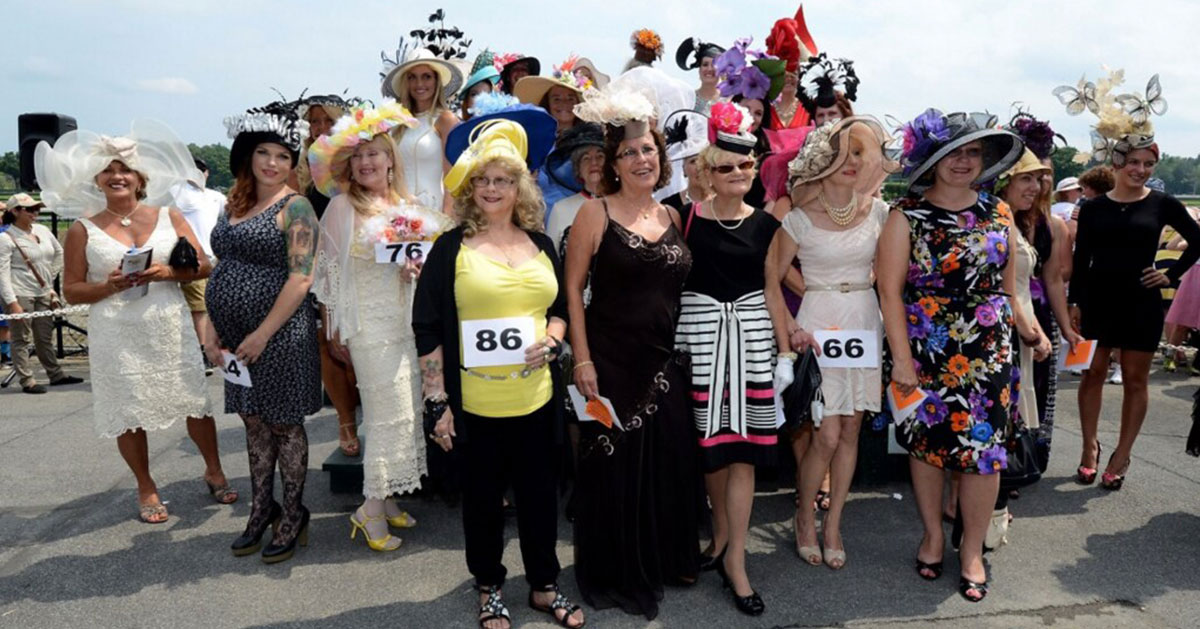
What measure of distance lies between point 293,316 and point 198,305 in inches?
78.4

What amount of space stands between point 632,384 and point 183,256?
8.14 feet

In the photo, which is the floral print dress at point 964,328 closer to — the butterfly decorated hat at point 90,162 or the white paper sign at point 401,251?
the white paper sign at point 401,251

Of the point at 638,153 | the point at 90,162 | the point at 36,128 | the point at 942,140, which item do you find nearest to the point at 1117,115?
the point at 942,140

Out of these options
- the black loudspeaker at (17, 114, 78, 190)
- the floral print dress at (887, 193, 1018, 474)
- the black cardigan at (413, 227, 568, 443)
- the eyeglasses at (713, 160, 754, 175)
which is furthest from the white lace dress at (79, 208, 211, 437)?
the black loudspeaker at (17, 114, 78, 190)

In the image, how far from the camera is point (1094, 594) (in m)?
3.46

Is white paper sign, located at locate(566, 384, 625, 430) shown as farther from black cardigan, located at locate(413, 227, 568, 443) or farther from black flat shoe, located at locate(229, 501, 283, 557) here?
black flat shoe, located at locate(229, 501, 283, 557)

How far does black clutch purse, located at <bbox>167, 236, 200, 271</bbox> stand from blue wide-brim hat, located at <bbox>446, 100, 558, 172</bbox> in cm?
140

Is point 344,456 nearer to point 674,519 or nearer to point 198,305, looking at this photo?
point 198,305

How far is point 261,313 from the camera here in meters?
3.66

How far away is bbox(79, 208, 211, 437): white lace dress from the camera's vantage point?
4027mm

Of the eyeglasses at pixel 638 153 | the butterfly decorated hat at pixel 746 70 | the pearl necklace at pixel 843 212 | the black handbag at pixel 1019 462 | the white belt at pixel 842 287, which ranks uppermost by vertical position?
the butterfly decorated hat at pixel 746 70

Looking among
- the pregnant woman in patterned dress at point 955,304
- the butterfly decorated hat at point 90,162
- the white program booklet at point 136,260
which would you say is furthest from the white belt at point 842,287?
the butterfly decorated hat at point 90,162

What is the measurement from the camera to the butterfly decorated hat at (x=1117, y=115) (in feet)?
14.7

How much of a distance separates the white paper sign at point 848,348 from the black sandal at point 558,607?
4.83ft
